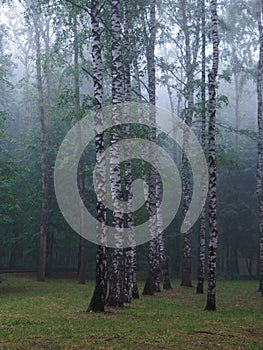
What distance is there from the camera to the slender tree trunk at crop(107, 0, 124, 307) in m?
13.4

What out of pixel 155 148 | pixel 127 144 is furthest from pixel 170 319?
pixel 155 148

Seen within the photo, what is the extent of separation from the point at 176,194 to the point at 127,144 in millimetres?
24360

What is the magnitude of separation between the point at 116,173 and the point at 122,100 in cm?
393

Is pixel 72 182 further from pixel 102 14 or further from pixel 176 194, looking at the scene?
pixel 102 14

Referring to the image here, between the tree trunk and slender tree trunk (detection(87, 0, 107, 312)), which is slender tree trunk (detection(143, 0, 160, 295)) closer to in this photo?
the tree trunk

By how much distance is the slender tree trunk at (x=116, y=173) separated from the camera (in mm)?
13359

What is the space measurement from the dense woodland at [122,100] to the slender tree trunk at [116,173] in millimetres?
43

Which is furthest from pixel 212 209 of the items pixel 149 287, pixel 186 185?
pixel 186 185

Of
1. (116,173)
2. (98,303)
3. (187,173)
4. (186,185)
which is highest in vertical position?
(187,173)

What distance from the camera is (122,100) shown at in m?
16.2

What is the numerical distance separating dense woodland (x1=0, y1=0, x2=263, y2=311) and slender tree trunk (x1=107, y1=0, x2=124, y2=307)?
0.14 ft

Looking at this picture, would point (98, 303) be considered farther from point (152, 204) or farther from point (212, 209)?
point (152, 204)

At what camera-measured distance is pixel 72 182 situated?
33844mm

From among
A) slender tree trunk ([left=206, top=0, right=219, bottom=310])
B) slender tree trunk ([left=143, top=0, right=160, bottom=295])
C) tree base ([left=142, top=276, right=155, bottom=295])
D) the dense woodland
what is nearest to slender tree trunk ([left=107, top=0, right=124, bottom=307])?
the dense woodland
